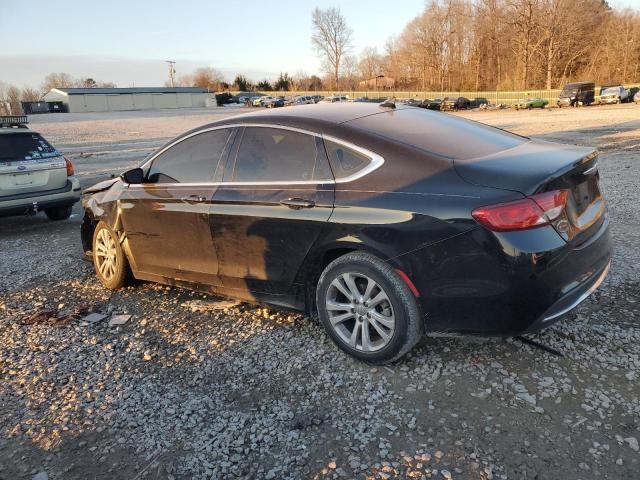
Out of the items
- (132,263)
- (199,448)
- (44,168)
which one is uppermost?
(44,168)

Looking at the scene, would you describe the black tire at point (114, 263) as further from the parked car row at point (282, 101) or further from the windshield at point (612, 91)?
the parked car row at point (282, 101)

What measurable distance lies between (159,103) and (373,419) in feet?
300

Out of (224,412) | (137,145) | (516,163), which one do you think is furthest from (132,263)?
(137,145)

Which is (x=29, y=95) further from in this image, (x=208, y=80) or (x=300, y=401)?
(x=300, y=401)

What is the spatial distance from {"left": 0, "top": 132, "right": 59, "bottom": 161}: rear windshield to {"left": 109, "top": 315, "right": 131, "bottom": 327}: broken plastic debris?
434 cm

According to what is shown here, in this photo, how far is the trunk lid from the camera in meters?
2.83

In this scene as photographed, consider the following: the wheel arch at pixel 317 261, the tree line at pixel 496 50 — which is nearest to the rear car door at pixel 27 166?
the wheel arch at pixel 317 261

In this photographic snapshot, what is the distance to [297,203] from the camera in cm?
342

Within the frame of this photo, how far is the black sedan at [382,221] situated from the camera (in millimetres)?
2787

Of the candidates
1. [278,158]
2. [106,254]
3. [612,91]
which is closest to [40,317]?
[106,254]

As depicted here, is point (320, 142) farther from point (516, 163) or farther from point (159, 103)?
point (159, 103)

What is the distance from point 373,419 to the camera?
2.79 metres

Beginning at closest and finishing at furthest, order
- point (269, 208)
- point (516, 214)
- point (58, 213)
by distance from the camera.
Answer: point (516, 214)
point (269, 208)
point (58, 213)

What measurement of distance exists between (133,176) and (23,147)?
4.17 metres
